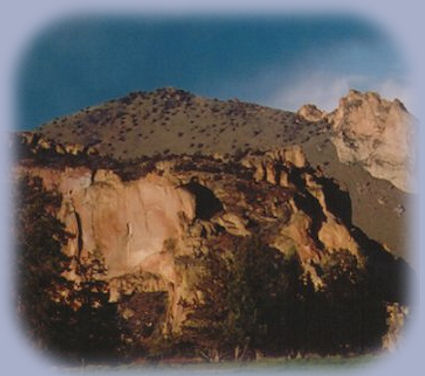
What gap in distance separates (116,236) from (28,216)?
17.0 m

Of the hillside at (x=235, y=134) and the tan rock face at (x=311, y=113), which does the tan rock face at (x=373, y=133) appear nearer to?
the hillside at (x=235, y=134)

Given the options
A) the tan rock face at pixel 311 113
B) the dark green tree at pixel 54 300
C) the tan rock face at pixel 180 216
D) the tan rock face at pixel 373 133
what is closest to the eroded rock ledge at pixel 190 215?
the tan rock face at pixel 180 216

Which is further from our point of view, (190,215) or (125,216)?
(125,216)

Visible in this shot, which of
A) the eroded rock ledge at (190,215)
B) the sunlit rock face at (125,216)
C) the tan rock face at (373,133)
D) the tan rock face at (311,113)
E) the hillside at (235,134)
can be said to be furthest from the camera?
the tan rock face at (373,133)

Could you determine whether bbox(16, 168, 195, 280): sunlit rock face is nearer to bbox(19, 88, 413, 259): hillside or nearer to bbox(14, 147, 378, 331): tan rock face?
bbox(14, 147, 378, 331): tan rock face

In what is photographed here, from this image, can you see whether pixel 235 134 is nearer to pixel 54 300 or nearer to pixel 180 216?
pixel 180 216

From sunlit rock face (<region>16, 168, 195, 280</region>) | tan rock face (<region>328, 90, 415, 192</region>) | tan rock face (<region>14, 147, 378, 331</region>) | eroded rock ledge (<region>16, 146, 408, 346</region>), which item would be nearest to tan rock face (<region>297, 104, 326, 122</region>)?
tan rock face (<region>328, 90, 415, 192</region>)

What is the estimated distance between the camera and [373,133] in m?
56.9

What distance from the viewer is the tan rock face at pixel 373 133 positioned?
5181 centimetres

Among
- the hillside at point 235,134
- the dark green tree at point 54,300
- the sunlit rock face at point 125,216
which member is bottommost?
the dark green tree at point 54,300

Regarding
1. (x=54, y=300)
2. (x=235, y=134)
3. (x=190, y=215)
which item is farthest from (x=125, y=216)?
(x=54, y=300)

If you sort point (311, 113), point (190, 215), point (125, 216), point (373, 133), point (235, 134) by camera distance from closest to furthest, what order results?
point (190, 215), point (125, 216), point (311, 113), point (373, 133), point (235, 134)

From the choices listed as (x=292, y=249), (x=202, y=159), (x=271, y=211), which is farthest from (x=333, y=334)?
(x=202, y=159)

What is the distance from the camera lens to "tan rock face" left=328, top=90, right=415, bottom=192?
5181 cm
